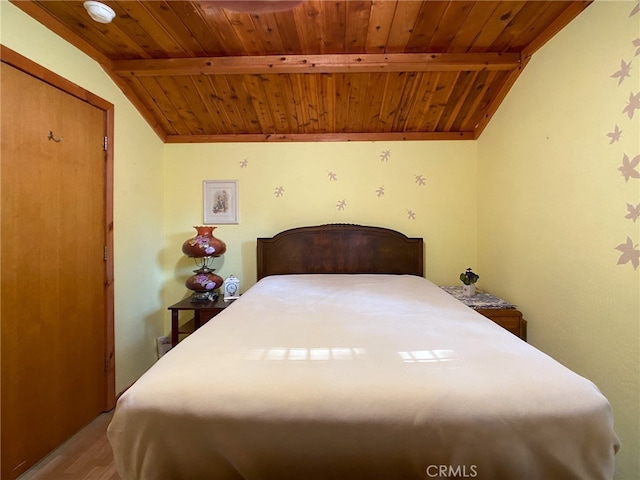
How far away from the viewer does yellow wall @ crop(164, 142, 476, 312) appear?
110 inches

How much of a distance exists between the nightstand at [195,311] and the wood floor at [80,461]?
69 centimetres

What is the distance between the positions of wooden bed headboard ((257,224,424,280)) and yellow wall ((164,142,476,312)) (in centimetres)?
16

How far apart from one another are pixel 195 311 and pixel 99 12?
1980 millimetres

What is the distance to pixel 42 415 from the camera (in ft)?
5.14

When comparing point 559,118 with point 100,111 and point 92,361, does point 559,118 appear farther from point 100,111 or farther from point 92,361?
point 92,361

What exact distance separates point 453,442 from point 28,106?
2.34 meters

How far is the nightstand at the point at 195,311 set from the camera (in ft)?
7.31

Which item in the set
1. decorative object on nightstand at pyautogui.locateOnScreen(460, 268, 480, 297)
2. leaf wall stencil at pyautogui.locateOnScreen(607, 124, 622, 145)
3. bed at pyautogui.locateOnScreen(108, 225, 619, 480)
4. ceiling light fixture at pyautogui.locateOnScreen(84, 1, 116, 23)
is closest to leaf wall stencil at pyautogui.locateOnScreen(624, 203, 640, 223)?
leaf wall stencil at pyautogui.locateOnScreen(607, 124, 622, 145)

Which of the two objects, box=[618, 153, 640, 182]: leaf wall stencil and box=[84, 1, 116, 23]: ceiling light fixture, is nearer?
box=[618, 153, 640, 182]: leaf wall stencil

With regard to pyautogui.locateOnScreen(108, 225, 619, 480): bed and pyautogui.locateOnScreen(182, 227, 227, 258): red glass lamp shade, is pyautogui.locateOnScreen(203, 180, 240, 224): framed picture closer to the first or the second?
pyautogui.locateOnScreen(182, 227, 227, 258): red glass lamp shade

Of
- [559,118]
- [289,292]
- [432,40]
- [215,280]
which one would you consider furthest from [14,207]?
[559,118]

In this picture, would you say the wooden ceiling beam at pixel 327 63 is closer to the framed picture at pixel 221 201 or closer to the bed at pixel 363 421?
the framed picture at pixel 221 201

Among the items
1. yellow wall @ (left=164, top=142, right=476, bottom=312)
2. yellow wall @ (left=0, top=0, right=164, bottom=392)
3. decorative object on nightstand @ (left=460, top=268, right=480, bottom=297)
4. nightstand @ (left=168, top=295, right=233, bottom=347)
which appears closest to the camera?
yellow wall @ (left=0, top=0, right=164, bottom=392)

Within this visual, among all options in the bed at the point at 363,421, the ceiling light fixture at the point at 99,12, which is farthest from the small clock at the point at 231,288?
the ceiling light fixture at the point at 99,12
